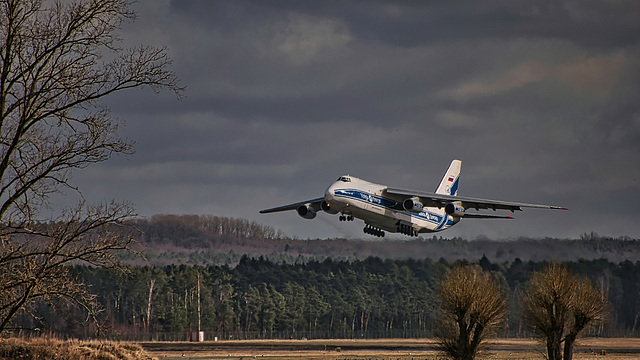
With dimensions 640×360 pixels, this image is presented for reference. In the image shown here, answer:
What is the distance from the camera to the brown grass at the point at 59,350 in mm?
21188

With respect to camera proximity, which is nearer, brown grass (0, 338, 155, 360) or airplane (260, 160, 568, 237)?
brown grass (0, 338, 155, 360)

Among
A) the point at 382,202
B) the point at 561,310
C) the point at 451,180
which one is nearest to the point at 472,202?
the point at 382,202

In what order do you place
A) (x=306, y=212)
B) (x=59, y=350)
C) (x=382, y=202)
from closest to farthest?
(x=59, y=350), (x=382, y=202), (x=306, y=212)

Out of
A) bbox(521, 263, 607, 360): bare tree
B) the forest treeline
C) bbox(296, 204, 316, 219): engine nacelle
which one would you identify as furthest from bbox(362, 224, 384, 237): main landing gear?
bbox(521, 263, 607, 360): bare tree

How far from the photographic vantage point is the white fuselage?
187ft

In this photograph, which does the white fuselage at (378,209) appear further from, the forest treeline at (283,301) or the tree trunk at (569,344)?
the tree trunk at (569,344)

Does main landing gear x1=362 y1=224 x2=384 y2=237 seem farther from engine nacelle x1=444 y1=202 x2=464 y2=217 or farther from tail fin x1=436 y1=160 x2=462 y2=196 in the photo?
tail fin x1=436 y1=160 x2=462 y2=196

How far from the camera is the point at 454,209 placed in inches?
2520

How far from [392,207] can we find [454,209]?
19.5ft

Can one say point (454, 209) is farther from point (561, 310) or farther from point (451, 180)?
point (561, 310)

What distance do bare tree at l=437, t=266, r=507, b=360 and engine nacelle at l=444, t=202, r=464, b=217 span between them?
85.6 feet

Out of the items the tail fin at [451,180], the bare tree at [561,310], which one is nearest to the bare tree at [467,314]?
the bare tree at [561,310]

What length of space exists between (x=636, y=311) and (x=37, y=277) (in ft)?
259

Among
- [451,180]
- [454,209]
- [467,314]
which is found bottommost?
[467,314]
